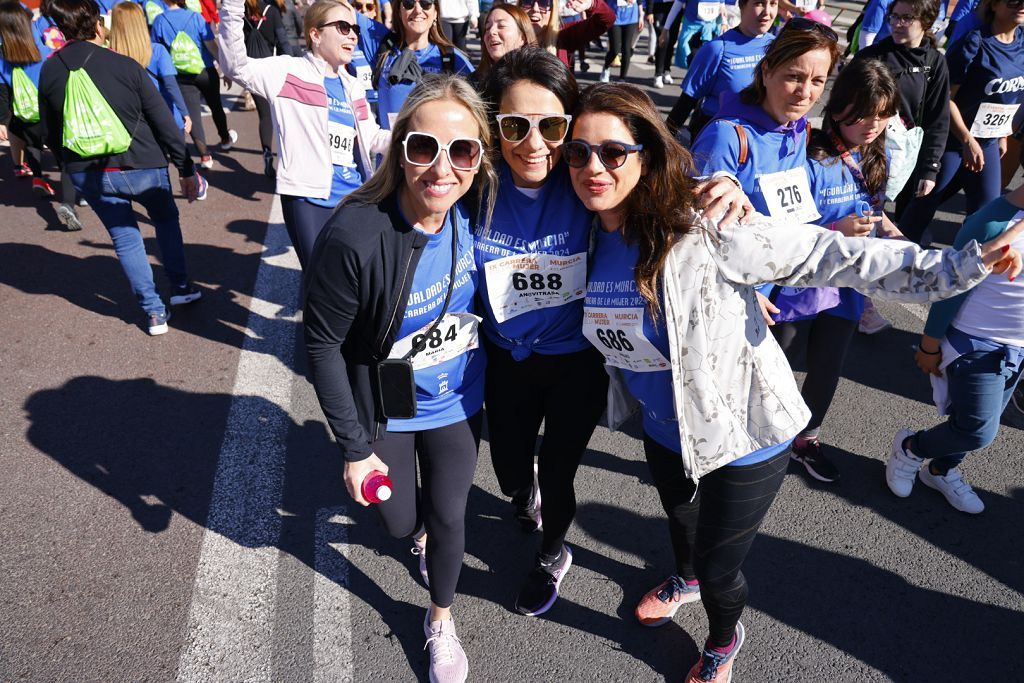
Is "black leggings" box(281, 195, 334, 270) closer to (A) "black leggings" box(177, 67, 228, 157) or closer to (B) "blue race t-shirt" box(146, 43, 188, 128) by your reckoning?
(B) "blue race t-shirt" box(146, 43, 188, 128)

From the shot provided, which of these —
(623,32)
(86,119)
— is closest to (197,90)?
(86,119)

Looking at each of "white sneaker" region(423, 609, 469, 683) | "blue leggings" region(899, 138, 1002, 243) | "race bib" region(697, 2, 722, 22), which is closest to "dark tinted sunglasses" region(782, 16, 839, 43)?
"blue leggings" region(899, 138, 1002, 243)

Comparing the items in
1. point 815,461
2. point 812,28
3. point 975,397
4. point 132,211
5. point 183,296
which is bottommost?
point 183,296

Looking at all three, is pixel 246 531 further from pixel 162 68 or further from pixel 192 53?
pixel 192 53

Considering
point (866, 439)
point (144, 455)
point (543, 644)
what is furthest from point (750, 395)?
point (144, 455)

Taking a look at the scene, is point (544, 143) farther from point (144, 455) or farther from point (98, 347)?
point (98, 347)

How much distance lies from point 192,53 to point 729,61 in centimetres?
518

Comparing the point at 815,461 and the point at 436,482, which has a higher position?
the point at 436,482

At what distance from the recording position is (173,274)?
185 inches

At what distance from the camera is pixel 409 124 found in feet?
6.27

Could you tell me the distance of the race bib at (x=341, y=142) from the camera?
3.80 m

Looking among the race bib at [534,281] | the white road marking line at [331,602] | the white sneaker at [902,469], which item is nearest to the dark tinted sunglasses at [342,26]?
the race bib at [534,281]

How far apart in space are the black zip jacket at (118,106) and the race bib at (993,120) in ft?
16.9

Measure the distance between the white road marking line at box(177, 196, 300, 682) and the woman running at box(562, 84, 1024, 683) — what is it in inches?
66.5
